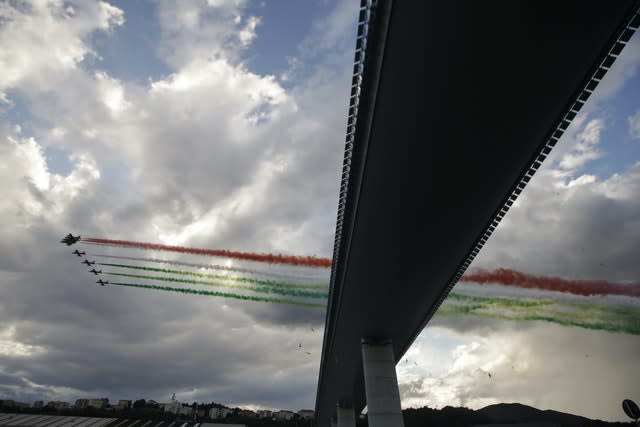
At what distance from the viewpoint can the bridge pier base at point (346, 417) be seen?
232 feet

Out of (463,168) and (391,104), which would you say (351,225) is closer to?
(463,168)

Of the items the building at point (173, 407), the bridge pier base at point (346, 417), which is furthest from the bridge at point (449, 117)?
the building at point (173, 407)

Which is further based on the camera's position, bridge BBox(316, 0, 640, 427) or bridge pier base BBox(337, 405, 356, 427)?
bridge pier base BBox(337, 405, 356, 427)

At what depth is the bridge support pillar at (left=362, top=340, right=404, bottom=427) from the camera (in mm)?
36750

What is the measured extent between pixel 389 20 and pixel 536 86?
728cm

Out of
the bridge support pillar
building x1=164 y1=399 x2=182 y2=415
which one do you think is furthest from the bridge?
building x1=164 y1=399 x2=182 y2=415

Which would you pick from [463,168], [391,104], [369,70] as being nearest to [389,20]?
[369,70]

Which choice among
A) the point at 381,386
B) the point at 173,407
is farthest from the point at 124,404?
the point at 381,386

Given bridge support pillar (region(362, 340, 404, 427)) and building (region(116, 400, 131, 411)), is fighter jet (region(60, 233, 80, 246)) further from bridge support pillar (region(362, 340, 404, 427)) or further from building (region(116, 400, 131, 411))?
building (region(116, 400, 131, 411))

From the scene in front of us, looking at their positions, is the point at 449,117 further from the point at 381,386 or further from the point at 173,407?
the point at 173,407

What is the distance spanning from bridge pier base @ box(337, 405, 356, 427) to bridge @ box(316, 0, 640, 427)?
49.6 metres

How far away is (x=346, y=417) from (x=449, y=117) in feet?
224

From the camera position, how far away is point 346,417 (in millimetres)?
71625

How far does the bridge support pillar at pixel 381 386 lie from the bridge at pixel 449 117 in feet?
33.9
